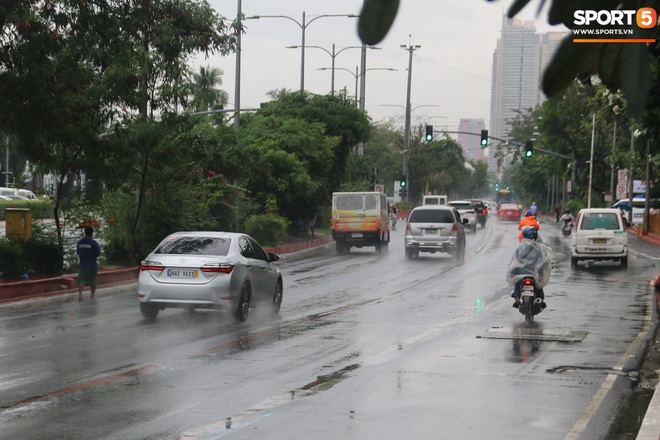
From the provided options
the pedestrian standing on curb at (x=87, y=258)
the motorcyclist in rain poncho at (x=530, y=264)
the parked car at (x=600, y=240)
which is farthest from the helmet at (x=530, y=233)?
the parked car at (x=600, y=240)

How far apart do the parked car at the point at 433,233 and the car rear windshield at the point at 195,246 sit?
19.9 meters

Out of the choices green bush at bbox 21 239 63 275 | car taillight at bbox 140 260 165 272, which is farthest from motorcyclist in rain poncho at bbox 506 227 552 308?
green bush at bbox 21 239 63 275

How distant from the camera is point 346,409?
9.72 meters

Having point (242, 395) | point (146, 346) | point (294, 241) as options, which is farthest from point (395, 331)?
point (294, 241)

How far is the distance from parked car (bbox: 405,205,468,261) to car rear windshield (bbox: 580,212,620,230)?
476 centimetres

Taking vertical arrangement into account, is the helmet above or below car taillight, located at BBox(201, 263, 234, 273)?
above

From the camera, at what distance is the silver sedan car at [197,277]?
17.3 m

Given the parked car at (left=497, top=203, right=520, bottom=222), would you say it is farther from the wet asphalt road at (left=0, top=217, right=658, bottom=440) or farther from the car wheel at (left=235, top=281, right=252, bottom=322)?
the car wheel at (left=235, top=281, right=252, bottom=322)

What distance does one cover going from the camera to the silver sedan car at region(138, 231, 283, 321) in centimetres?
1728

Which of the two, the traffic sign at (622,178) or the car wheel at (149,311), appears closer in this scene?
the car wheel at (149,311)

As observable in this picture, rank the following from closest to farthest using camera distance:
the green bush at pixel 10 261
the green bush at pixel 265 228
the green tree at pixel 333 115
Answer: the green bush at pixel 10 261
the green bush at pixel 265 228
the green tree at pixel 333 115

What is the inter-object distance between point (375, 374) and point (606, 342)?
16.1ft

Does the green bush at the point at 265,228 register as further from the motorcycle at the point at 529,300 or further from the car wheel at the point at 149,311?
the motorcycle at the point at 529,300

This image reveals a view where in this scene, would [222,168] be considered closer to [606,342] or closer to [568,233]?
[606,342]
